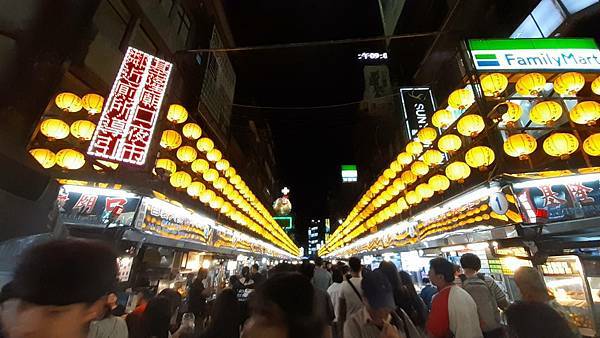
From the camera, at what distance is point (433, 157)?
391 inches

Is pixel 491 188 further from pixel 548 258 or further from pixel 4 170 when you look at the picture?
pixel 4 170

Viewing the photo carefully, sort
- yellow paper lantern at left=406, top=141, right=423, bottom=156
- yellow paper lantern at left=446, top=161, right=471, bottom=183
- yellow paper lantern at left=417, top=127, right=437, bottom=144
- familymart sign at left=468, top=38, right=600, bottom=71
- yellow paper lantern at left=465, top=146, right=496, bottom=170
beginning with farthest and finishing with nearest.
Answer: yellow paper lantern at left=406, top=141, right=423, bottom=156 → yellow paper lantern at left=417, top=127, right=437, bottom=144 → yellow paper lantern at left=446, top=161, right=471, bottom=183 → familymart sign at left=468, top=38, right=600, bottom=71 → yellow paper lantern at left=465, top=146, right=496, bottom=170

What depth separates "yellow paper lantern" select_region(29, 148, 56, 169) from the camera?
6.93 meters

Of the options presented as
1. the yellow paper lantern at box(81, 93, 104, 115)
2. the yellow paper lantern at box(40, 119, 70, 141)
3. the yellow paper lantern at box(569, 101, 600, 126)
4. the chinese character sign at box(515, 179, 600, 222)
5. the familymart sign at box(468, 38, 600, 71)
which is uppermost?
the familymart sign at box(468, 38, 600, 71)

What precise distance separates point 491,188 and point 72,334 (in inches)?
343

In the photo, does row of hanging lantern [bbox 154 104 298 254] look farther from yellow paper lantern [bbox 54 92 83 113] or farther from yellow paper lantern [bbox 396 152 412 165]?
yellow paper lantern [bbox 396 152 412 165]

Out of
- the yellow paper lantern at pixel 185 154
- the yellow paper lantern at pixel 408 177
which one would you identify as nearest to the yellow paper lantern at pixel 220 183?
the yellow paper lantern at pixel 185 154

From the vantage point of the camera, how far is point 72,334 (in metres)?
1.39

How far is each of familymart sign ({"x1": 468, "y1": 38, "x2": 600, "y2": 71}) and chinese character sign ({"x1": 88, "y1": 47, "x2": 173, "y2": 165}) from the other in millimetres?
10663

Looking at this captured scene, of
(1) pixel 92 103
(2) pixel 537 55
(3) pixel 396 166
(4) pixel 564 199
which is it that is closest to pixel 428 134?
(3) pixel 396 166

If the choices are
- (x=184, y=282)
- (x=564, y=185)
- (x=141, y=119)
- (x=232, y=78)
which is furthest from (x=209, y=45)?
(x=564, y=185)

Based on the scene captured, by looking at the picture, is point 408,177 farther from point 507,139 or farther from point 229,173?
point 229,173

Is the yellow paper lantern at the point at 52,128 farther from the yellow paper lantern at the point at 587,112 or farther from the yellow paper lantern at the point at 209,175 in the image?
the yellow paper lantern at the point at 587,112

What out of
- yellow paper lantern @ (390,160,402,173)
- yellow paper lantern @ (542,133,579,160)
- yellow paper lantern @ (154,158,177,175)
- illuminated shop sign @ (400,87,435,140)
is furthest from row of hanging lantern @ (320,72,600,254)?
yellow paper lantern @ (154,158,177,175)
